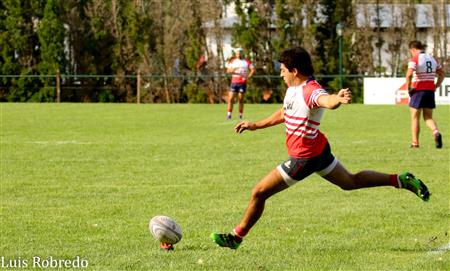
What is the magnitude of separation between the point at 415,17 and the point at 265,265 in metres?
43.1

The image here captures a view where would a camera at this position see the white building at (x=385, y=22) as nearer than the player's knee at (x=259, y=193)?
No

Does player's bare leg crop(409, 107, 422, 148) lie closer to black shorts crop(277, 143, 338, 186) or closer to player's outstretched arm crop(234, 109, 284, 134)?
player's outstretched arm crop(234, 109, 284, 134)

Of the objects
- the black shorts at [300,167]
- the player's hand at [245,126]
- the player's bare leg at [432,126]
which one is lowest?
the player's bare leg at [432,126]

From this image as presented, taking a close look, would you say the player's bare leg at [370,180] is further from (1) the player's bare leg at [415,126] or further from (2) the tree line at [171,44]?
(2) the tree line at [171,44]

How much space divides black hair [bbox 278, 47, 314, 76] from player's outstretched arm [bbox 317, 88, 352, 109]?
44cm

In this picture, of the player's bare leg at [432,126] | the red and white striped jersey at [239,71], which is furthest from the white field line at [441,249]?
the red and white striped jersey at [239,71]

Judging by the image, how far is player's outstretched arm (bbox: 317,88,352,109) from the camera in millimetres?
7148

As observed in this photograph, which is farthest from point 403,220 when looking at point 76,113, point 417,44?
point 76,113

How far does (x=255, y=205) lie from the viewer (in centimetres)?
827

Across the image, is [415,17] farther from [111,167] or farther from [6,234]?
[6,234]

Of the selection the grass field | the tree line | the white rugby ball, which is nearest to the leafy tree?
the tree line

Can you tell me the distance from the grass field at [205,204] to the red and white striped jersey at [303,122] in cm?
88

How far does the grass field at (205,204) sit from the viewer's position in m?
8.02

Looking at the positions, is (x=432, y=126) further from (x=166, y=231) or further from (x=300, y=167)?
(x=166, y=231)
